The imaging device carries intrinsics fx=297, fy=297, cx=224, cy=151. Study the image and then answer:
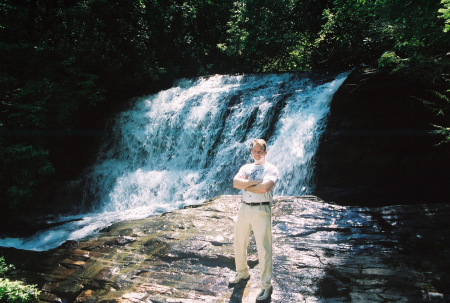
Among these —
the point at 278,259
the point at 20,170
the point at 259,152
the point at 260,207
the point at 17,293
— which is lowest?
the point at 17,293

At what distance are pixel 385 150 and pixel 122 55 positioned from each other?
12.8 metres

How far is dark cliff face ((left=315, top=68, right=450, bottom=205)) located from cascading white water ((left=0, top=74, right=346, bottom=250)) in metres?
0.90

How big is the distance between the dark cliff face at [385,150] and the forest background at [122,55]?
1.68 ft

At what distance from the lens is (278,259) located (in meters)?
4.66

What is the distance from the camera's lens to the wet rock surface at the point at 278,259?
152 inches

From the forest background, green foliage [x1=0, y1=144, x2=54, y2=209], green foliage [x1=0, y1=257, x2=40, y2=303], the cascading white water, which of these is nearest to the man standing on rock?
green foliage [x1=0, y1=257, x2=40, y2=303]

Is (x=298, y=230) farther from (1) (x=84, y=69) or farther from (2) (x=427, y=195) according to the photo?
(1) (x=84, y=69)

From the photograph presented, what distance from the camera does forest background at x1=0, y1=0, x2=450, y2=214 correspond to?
271 inches

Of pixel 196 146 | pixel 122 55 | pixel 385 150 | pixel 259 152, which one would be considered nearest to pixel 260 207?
pixel 259 152

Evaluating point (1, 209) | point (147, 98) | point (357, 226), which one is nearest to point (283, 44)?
point (147, 98)

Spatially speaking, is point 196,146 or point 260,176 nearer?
point 260,176

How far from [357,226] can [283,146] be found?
4.49 meters

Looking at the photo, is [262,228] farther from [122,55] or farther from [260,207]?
[122,55]

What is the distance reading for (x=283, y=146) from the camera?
9695 mm
